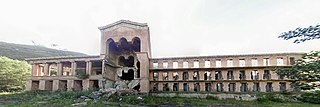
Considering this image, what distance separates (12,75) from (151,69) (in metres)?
25.7

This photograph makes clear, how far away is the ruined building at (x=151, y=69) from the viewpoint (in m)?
41.1

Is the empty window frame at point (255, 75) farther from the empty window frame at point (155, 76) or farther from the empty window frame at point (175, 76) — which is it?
the empty window frame at point (155, 76)

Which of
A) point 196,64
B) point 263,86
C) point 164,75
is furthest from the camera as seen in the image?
point 164,75

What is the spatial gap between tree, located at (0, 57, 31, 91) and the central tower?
18900 millimetres

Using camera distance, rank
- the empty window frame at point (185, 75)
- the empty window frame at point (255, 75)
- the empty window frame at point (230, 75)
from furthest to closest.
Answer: the empty window frame at point (185, 75)
the empty window frame at point (230, 75)
the empty window frame at point (255, 75)

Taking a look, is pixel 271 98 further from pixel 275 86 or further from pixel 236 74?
pixel 236 74

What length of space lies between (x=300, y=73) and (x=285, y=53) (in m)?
31.8

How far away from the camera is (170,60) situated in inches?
1874

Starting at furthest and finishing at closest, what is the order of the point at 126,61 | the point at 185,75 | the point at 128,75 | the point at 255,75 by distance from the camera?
1. the point at 126,61
2. the point at 128,75
3. the point at 185,75
4. the point at 255,75

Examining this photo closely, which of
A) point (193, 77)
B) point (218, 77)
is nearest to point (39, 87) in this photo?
point (193, 77)

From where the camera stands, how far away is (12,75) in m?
49.8

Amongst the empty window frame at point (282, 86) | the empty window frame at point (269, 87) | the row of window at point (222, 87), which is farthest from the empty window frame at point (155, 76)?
the empty window frame at point (282, 86)

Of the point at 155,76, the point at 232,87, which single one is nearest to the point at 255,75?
the point at 232,87

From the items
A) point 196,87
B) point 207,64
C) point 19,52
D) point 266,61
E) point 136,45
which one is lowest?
point 196,87
